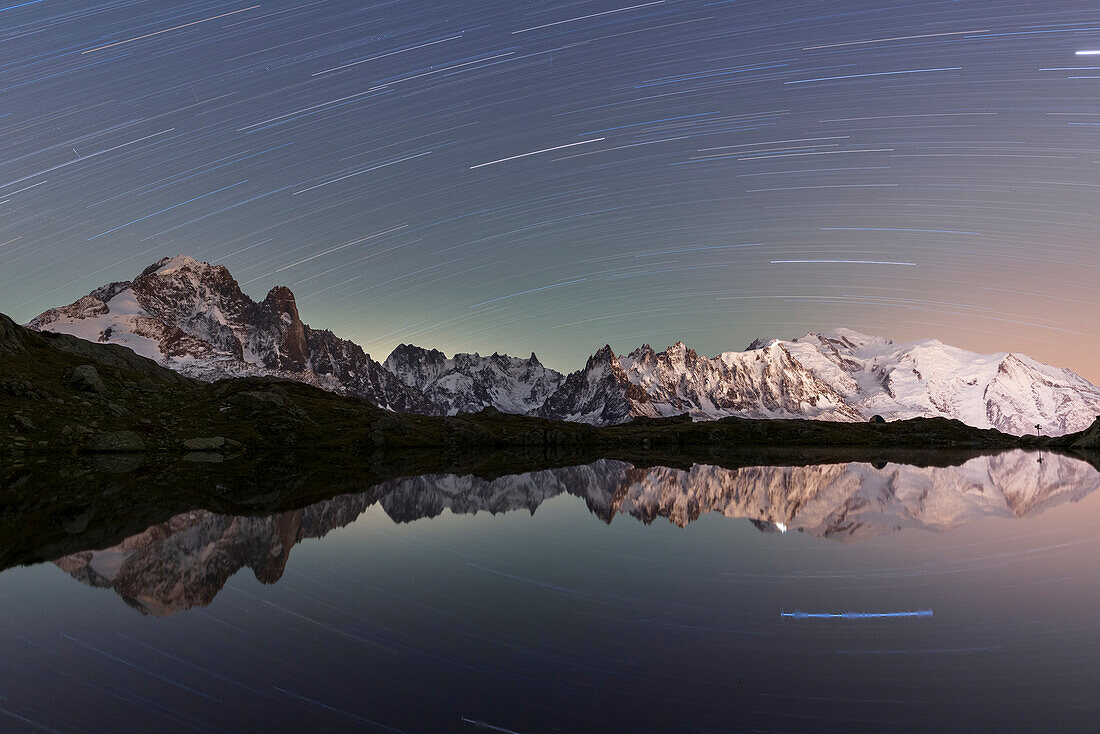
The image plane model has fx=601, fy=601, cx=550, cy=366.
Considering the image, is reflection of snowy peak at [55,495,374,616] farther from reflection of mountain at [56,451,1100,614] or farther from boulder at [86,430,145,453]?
boulder at [86,430,145,453]

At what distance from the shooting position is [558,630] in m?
15.2

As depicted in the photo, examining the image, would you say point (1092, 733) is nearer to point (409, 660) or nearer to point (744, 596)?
point (744, 596)

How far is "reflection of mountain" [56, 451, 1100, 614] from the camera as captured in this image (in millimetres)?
21250

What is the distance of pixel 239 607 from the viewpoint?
1714 cm

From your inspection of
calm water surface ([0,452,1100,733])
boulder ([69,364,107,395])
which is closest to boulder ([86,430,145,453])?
boulder ([69,364,107,395])

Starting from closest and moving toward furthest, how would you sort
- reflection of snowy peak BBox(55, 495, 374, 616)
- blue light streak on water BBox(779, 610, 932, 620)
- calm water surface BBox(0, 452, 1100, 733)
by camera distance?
calm water surface BBox(0, 452, 1100, 733), blue light streak on water BBox(779, 610, 932, 620), reflection of snowy peak BBox(55, 495, 374, 616)

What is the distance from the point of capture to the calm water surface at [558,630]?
35.6 ft

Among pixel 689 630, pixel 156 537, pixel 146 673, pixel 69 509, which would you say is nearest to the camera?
pixel 146 673

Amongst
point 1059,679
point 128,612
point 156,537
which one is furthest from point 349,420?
point 1059,679

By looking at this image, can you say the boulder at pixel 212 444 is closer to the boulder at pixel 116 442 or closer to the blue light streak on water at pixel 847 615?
the boulder at pixel 116 442

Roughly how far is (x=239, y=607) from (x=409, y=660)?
7.04 m

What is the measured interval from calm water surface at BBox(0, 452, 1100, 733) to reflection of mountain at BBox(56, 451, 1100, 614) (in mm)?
251

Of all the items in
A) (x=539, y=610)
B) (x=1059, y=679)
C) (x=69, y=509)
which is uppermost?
(x=1059, y=679)

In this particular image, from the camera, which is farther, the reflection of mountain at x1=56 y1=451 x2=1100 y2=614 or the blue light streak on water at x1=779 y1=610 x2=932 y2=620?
the reflection of mountain at x1=56 y1=451 x2=1100 y2=614
